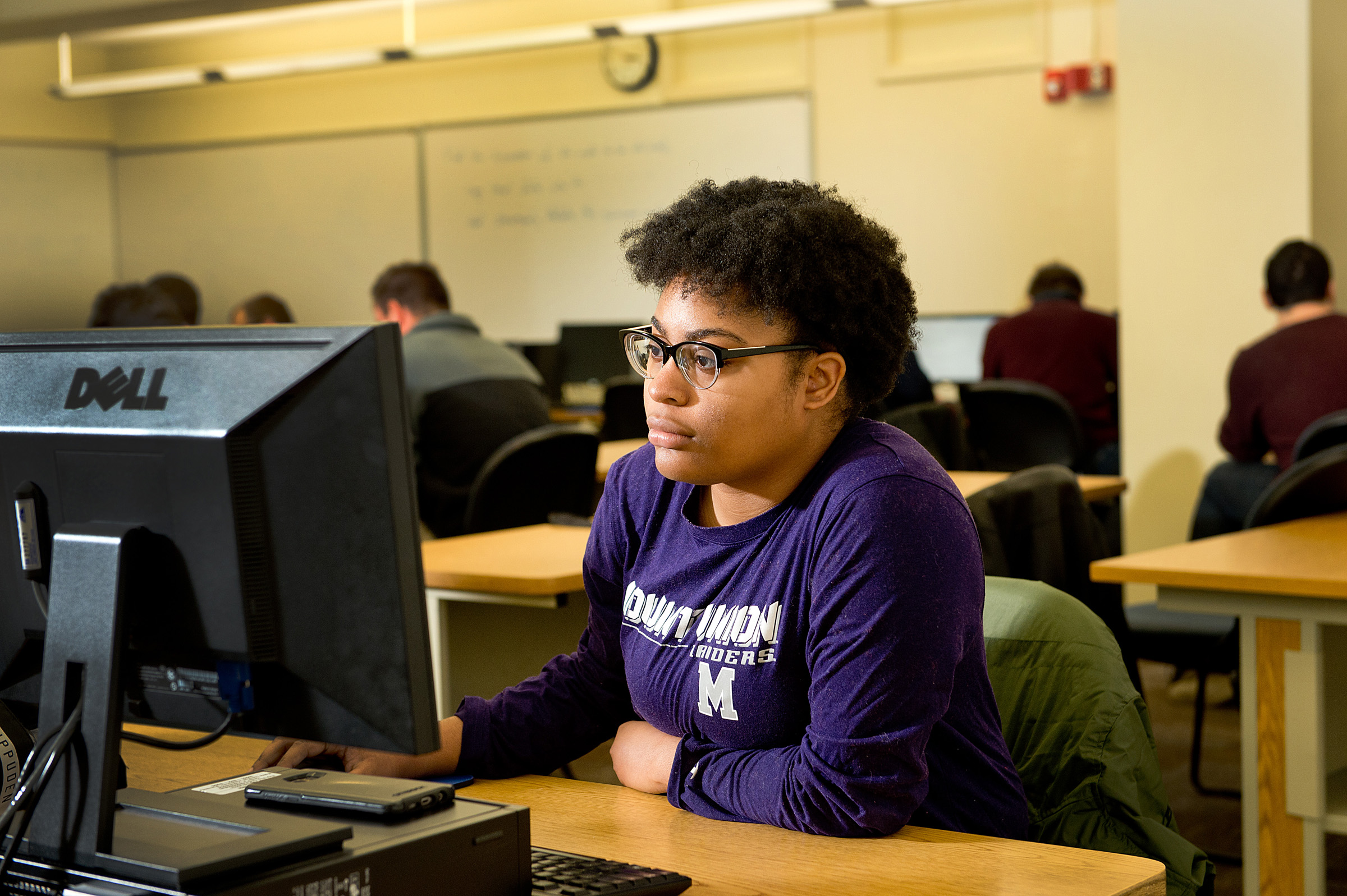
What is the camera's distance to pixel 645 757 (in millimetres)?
1271

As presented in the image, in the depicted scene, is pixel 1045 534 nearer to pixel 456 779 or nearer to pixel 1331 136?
pixel 456 779

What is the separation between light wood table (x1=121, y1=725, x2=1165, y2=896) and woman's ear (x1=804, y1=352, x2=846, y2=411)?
0.38m

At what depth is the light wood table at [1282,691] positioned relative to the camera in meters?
2.10

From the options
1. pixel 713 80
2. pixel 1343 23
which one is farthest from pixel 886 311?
pixel 713 80

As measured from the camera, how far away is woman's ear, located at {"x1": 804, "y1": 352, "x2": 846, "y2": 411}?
1.26 metres

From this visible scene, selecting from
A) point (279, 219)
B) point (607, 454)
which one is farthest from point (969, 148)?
point (279, 219)

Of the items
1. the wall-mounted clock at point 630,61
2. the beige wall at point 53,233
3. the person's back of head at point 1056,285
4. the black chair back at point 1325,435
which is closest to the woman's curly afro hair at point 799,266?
the black chair back at point 1325,435

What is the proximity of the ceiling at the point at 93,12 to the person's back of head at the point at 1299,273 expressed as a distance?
15.2 ft

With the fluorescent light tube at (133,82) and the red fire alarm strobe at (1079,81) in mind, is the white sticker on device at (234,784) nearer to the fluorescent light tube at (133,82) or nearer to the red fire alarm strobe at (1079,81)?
the red fire alarm strobe at (1079,81)

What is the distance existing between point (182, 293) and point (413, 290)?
1.27 m

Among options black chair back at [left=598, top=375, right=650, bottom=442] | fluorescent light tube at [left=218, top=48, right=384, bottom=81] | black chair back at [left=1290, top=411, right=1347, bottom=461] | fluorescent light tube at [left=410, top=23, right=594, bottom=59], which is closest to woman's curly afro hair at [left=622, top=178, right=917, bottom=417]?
black chair back at [left=1290, top=411, right=1347, bottom=461]

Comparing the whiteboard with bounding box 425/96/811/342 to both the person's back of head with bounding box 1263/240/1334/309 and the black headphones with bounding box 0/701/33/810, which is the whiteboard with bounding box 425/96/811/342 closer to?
the person's back of head with bounding box 1263/240/1334/309

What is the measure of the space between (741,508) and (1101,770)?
1.40 ft

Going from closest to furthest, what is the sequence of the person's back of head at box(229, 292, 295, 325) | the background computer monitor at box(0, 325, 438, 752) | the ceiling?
1. the background computer monitor at box(0, 325, 438, 752)
2. the person's back of head at box(229, 292, 295, 325)
3. the ceiling
